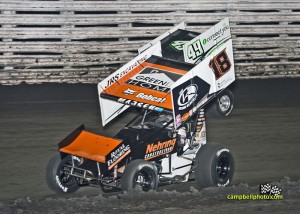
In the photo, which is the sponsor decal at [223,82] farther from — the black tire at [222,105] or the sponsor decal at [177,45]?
the black tire at [222,105]

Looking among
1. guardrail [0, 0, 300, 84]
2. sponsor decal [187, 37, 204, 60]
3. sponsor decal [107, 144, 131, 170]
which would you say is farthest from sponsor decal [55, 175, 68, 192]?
guardrail [0, 0, 300, 84]

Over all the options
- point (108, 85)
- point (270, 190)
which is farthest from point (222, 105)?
point (270, 190)

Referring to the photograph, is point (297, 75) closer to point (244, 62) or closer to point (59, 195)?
point (244, 62)

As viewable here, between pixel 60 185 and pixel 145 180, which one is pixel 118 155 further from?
pixel 60 185

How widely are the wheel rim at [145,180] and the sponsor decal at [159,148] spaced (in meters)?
0.30

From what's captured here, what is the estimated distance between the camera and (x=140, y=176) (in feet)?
27.5

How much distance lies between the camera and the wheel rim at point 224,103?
13164mm

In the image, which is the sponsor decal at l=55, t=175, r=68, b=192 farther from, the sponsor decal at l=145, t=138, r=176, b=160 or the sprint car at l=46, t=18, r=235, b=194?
the sponsor decal at l=145, t=138, r=176, b=160

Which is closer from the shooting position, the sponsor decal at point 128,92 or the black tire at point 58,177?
the black tire at point 58,177

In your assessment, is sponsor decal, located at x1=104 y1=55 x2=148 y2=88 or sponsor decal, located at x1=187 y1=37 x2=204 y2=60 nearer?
sponsor decal, located at x1=104 y1=55 x2=148 y2=88

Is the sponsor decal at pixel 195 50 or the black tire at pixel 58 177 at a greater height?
the sponsor decal at pixel 195 50

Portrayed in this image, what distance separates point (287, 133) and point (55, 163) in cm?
471

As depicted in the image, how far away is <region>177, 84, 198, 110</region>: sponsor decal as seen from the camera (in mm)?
8781

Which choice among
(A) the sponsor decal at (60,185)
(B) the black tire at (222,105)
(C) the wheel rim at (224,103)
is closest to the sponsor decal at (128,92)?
Result: (A) the sponsor decal at (60,185)
